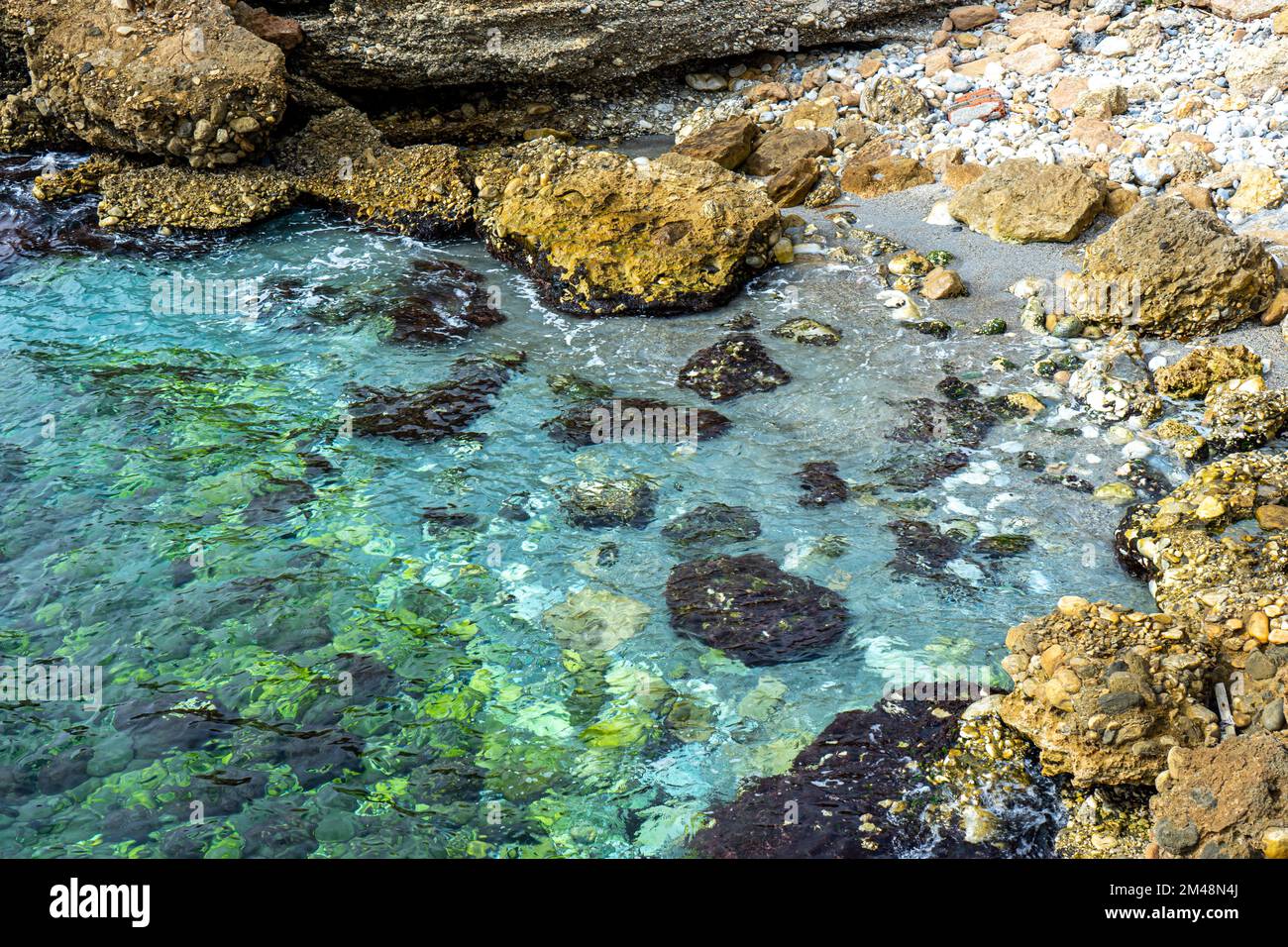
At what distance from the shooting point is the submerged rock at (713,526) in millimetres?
7219

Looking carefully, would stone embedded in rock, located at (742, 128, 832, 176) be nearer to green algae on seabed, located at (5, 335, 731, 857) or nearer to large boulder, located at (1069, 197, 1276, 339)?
large boulder, located at (1069, 197, 1276, 339)

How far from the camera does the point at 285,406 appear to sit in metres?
8.78

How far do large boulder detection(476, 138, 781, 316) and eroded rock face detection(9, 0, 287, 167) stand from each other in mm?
3140

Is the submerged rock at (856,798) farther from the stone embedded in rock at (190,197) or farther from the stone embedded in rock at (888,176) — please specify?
the stone embedded in rock at (190,197)

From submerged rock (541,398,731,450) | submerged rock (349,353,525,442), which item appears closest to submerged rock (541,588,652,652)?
submerged rock (541,398,731,450)

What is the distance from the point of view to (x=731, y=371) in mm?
9141

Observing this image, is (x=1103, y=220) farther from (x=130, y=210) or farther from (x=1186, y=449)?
(x=130, y=210)

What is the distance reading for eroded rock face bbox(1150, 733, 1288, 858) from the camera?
4.53 m

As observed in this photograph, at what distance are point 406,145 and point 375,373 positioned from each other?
17.0ft

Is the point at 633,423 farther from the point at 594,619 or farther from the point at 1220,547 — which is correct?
the point at 1220,547

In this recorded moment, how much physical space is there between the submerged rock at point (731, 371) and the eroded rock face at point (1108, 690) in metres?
3.67

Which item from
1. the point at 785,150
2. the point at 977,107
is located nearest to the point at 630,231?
the point at 785,150

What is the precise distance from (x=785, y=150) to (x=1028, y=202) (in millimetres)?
3065

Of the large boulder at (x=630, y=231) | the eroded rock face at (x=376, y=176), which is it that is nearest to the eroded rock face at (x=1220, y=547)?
the large boulder at (x=630, y=231)
